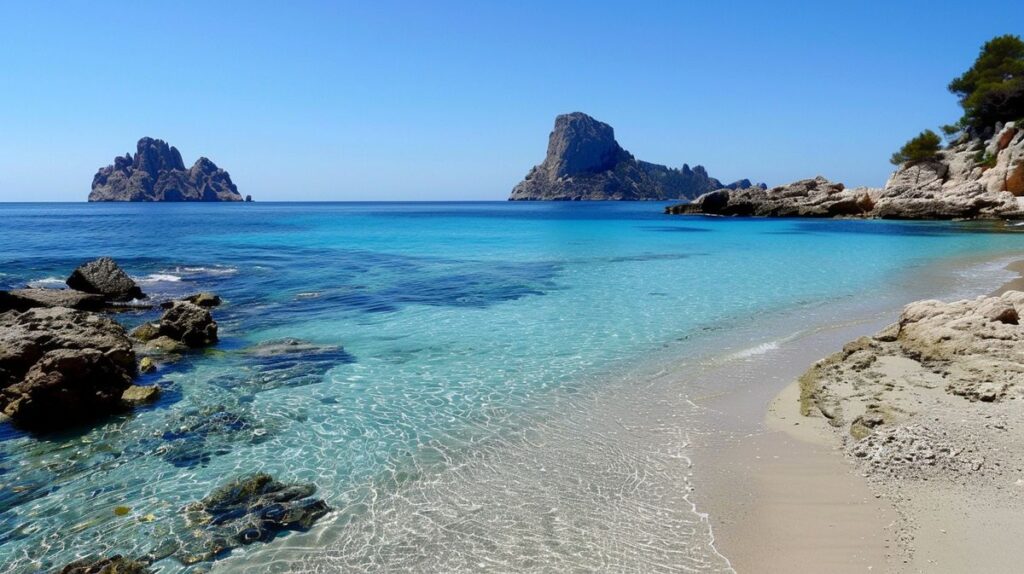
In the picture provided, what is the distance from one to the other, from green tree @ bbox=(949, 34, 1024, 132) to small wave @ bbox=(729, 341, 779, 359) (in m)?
67.7

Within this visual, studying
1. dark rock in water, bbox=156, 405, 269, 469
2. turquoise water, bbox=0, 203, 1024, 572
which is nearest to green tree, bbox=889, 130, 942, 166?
turquoise water, bbox=0, 203, 1024, 572

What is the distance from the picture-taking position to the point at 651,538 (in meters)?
5.48

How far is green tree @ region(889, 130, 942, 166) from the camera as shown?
66.2 m

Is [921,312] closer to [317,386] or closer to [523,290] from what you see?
[317,386]

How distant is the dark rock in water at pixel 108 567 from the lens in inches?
200

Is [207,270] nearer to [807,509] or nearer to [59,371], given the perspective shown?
[59,371]

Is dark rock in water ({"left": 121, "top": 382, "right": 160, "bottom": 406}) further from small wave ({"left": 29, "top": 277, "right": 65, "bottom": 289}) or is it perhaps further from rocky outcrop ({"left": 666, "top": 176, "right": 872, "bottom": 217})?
rocky outcrop ({"left": 666, "top": 176, "right": 872, "bottom": 217})

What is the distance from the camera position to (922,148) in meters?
67.2

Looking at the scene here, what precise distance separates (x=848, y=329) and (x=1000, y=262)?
1840cm

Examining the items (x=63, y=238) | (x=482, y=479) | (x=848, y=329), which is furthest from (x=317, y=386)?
(x=63, y=238)

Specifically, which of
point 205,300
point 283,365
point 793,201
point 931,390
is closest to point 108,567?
point 283,365

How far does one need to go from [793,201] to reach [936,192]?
17.2m

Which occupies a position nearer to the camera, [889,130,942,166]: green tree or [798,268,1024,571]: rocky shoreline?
[798,268,1024,571]: rocky shoreline

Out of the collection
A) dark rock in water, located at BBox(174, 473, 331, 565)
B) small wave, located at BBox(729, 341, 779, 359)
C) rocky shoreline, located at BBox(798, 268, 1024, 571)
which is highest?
rocky shoreline, located at BBox(798, 268, 1024, 571)
